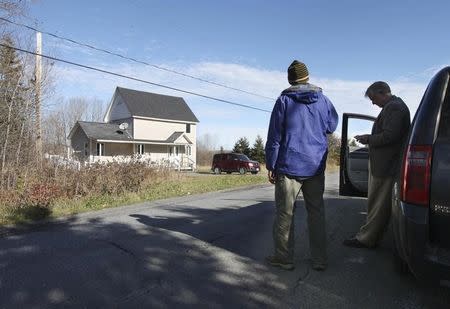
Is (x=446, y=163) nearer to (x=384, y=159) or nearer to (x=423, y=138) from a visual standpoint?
(x=423, y=138)

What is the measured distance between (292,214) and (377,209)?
1.28 m

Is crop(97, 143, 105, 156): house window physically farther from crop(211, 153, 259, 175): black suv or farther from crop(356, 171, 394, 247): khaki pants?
crop(356, 171, 394, 247): khaki pants

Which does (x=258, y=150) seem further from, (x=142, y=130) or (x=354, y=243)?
(x=354, y=243)

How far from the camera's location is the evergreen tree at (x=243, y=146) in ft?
173

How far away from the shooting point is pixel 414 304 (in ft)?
11.4

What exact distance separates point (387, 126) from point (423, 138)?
174cm

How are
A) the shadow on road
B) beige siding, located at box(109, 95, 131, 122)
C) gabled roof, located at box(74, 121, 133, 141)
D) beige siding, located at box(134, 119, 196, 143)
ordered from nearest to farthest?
1. the shadow on road
2. gabled roof, located at box(74, 121, 133, 141)
3. beige siding, located at box(134, 119, 196, 143)
4. beige siding, located at box(109, 95, 131, 122)

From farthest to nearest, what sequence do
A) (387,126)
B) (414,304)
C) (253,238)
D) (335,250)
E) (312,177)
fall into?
(253,238)
(335,250)
(387,126)
(312,177)
(414,304)

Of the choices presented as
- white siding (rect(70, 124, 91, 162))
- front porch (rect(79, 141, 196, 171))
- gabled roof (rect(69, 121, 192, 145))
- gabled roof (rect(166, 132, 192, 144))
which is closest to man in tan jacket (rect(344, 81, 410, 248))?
front porch (rect(79, 141, 196, 171))

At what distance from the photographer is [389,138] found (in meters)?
4.62

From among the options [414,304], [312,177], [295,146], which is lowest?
[414,304]

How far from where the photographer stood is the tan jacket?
463cm

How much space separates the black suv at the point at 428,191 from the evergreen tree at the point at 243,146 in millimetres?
49216

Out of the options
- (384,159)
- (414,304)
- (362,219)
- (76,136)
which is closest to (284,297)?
(414,304)
